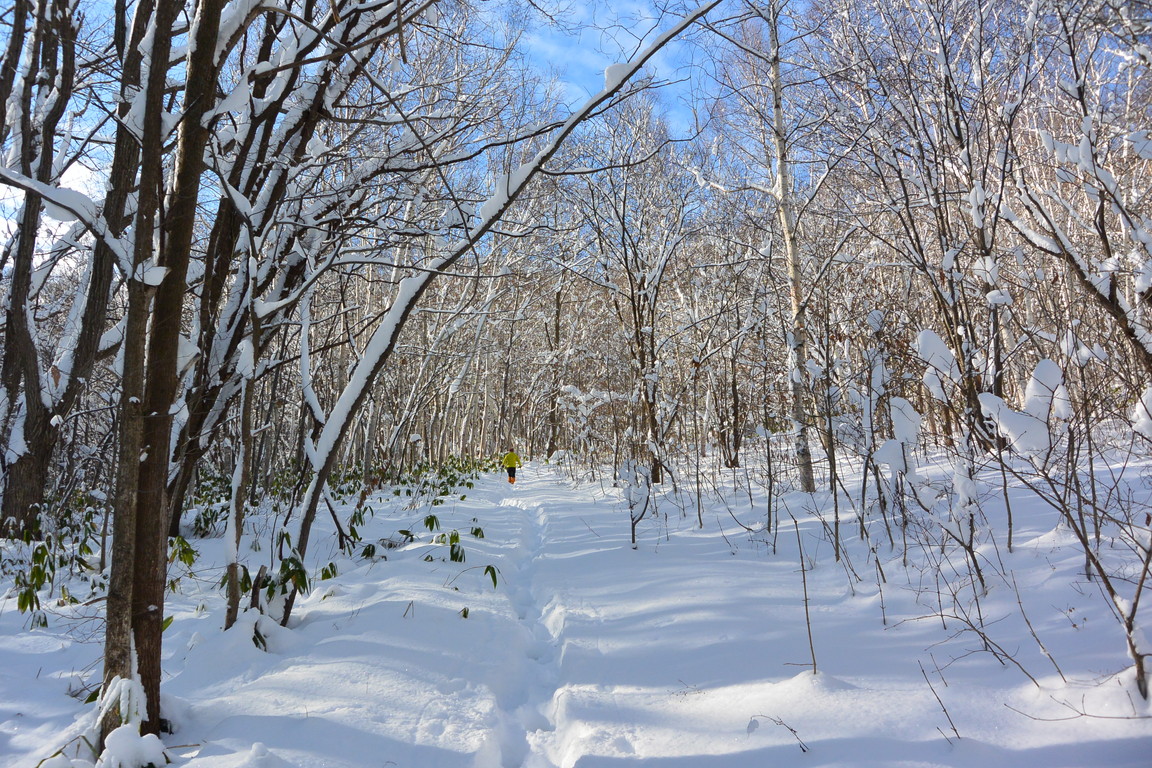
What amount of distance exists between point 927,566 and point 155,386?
11.2 ft

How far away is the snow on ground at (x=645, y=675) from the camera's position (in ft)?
5.84

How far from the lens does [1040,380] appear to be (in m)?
2.02

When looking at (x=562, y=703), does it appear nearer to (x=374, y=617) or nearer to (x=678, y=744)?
(x=678, y=744)

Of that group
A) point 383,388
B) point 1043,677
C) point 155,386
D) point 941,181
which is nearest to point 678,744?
point 1043,677

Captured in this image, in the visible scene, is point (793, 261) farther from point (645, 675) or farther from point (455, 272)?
point (645, 675)

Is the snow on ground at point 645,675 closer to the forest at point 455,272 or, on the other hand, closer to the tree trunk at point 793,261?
the forest at point 455,272

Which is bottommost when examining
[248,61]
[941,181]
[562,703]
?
[562,703]

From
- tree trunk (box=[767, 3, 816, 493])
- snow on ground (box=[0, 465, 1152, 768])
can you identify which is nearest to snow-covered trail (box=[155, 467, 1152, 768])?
snow on ground (box=[0, 465, 1152, 768])

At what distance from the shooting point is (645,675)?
2.56 meters

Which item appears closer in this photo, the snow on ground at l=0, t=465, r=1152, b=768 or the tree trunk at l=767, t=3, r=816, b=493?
the snow on ground at l=0, t=465, r=1152, b=768

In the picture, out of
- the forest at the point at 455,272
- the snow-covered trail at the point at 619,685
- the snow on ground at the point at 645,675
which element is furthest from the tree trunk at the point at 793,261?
the snow-covered trail at the point at 619,685

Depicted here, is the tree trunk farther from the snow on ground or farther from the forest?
the snow on ground

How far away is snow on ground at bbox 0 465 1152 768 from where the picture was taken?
1779mm

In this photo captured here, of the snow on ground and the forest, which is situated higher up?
the forest
